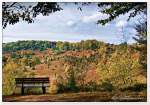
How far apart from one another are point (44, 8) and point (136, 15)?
2.36 feet

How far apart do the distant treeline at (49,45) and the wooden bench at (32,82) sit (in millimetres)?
240

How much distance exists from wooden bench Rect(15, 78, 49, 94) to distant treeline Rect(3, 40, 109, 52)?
240mm

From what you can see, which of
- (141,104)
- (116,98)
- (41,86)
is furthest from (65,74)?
(141,104)

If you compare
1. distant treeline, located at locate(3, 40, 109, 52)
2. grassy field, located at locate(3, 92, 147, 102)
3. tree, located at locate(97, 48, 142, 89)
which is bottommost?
grassy field, located at locate(3, 92, 147, 102)

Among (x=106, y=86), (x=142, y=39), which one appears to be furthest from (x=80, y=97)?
(x=142, y=39)

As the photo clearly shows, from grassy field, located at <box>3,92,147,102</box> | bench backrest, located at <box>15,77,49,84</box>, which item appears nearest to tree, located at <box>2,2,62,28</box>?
bench backrest, located at <box>15,77,49,84</box>

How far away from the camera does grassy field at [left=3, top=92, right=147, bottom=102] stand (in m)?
3.14

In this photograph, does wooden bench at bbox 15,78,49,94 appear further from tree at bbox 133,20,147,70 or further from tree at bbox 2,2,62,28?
tree at bbox 133,20,147,70

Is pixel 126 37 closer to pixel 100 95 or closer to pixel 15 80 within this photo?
pixel 100 95

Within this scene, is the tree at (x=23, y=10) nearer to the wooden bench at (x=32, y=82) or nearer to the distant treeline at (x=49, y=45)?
the distant treeline at (x=49, y=45)

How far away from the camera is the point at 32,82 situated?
3.17 metres

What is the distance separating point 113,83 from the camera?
3.17m

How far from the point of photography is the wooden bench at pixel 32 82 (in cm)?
316

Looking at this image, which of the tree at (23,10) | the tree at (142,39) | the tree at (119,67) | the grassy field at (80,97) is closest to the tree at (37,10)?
the tree at (23,10)
